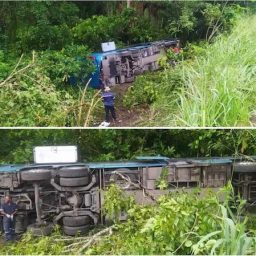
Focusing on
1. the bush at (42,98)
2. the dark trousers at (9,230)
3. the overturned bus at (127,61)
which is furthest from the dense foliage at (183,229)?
the overturned bus at (127,61)

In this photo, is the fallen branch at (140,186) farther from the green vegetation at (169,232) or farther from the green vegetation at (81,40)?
the green vegetation at (81,40)

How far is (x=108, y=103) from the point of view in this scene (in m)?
2.82

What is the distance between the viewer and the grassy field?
2.76 meters

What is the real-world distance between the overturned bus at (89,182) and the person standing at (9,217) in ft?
0.08

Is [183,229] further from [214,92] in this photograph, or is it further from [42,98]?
[42,98]

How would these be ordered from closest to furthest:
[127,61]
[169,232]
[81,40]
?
[169,232], [127,61], [81,40]

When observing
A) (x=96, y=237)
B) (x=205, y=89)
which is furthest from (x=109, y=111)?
(x=96, y=237)

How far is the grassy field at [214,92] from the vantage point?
9.04 ft

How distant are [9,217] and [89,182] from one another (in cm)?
42

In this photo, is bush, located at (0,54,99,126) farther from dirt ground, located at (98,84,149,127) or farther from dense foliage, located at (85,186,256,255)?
dense foliage, located at (85,186,256,255)

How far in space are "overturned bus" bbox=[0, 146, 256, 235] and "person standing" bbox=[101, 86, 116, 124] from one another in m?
0.24

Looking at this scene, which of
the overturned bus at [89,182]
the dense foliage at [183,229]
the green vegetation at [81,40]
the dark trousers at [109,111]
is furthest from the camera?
the green vegetation at [81,40]

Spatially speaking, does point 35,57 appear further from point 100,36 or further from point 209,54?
point 209,54

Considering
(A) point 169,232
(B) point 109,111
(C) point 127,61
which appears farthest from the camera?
(C) point 127,61
